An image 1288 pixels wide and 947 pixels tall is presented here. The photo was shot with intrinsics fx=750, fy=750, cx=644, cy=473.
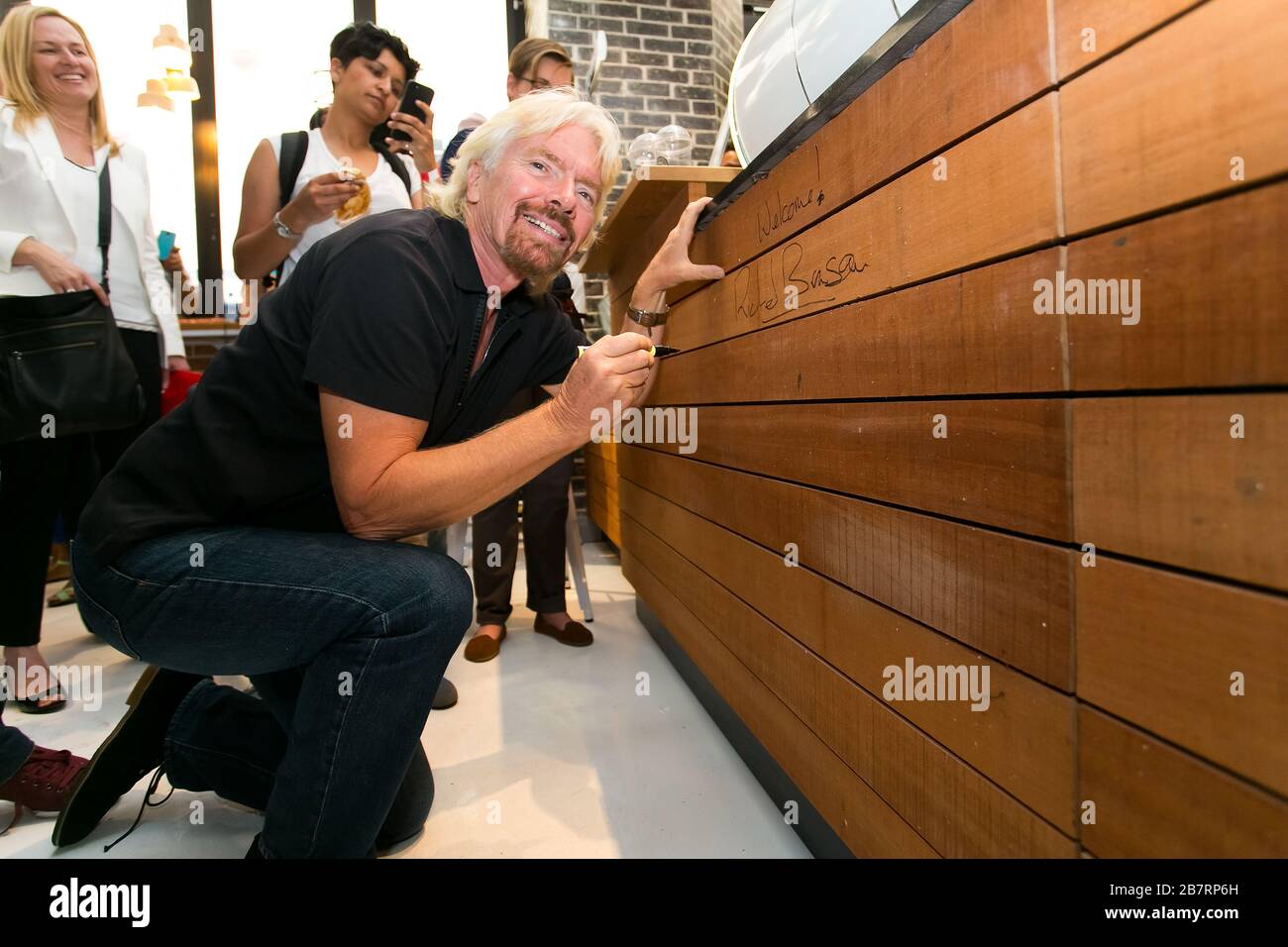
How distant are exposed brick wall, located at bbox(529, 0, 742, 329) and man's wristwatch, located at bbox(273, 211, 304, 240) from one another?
2.52 m

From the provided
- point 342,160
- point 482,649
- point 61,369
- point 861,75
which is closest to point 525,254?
point 861,75

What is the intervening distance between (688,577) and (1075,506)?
124cm

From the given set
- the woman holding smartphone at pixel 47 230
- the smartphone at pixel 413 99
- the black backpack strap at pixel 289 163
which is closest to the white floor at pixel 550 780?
the woman holding smartphone at pixel 47 230

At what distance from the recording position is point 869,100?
91cm

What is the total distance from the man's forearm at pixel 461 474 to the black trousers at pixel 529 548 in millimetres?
1258

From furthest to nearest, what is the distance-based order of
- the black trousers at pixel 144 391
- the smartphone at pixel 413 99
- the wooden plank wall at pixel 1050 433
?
the black trousers at pixel 144 391 < the smartphone at pixel 413 99 < the wooden plank wall at pixel 1050 433

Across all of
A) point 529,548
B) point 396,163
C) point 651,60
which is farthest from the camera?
point 651,60

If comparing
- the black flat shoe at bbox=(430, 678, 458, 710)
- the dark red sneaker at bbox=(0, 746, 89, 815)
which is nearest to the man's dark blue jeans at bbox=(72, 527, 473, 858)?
the dark red sneaker at bbox=(0, 746, 89, 815)

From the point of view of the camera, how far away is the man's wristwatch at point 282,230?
1.68 m

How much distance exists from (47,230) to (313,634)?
1.55m

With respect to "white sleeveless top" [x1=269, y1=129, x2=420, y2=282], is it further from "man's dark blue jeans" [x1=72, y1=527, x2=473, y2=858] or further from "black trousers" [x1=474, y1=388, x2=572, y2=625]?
"man's dark blue jeans" [x1=72, y1=527, x2=473, y2=858]

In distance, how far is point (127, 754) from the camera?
1.25 metres

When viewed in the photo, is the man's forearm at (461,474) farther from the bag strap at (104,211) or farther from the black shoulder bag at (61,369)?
the bag strap at (104,211)
